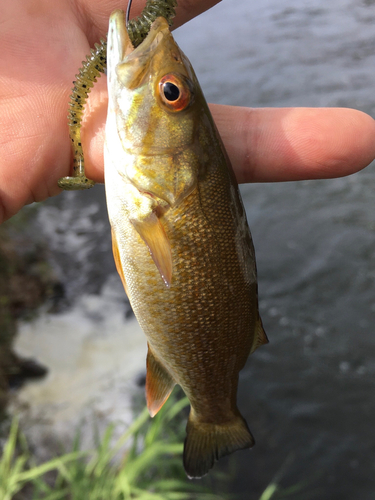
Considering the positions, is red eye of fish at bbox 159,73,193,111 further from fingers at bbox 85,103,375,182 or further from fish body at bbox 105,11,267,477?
fingers at bbox 85,103,375,182

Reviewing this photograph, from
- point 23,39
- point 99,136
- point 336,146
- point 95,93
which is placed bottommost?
point 336,146


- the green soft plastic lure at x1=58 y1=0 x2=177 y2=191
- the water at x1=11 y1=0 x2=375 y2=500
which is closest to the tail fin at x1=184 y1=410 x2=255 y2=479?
the green soft plastic lure at x1=58 y1=0 x2=177 y2=191

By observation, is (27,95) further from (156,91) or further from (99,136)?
(156,91)

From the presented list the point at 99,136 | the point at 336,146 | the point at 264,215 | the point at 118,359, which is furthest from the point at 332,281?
the point at 99,136

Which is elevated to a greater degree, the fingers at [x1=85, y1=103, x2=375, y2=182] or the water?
the fingers at [x1=85, y1=103, x2=375, y2=182]

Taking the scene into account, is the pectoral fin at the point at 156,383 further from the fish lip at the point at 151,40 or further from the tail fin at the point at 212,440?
the fish lip at the point at 151,40

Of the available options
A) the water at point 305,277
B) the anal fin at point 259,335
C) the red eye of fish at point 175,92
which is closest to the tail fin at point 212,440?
the anal fin at point 259,335
